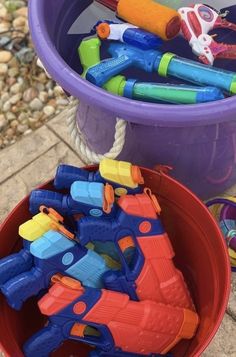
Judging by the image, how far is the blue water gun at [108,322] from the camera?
3.01 ft

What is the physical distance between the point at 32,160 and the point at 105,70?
1.50 feet

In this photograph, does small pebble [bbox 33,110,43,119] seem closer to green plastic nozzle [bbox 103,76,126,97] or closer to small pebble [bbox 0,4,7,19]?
small pebble [bbox 0,4,7,19]

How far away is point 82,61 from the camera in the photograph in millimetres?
1119

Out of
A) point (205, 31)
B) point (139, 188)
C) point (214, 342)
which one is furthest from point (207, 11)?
point (214, 342)

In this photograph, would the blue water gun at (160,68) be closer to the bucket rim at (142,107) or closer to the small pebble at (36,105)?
the bucket rim at (142,107)

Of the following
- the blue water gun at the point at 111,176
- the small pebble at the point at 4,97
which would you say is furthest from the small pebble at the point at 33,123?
the blue water gun at the point at 111,176

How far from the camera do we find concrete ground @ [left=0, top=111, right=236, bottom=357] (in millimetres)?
1359

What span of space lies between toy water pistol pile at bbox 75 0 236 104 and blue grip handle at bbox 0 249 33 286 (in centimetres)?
33

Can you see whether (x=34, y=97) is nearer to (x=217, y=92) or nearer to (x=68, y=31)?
(x=68, y=31)

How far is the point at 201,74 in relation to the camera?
1.02m

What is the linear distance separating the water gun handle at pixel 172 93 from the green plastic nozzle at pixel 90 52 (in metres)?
0.14

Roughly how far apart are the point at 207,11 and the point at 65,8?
0.29m

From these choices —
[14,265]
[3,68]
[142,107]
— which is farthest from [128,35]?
[3,68]

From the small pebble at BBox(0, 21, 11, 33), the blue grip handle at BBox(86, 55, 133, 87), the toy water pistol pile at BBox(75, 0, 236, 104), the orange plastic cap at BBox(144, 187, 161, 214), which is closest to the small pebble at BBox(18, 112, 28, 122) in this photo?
the small pebble at BBox(0, 21, 11, 33)
